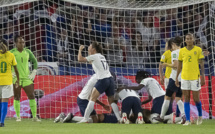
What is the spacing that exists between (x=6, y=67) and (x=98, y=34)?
19.4 feet

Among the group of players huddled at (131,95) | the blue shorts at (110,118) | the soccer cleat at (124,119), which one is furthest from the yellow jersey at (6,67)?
the blue shorts at (110,118)

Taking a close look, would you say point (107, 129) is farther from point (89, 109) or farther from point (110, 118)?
point (110, 118)

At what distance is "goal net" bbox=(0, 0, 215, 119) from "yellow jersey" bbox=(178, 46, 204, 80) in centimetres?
359

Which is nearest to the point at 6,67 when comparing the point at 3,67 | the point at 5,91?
the point at 3,67

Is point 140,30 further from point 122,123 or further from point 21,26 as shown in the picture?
point 122,123

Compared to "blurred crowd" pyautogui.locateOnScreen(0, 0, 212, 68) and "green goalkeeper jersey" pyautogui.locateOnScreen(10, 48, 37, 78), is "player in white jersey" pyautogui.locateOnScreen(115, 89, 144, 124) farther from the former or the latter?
"blurred crowd" pyautogui.locateOnScreen(0, 0, 212, 68)

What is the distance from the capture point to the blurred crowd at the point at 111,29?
14.3m

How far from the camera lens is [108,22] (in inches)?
576

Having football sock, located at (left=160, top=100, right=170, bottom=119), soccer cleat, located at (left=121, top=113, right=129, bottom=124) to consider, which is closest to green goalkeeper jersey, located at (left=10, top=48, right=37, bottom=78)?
soccer cleat, located at (left=121, top=113, right=129, bottom=124)

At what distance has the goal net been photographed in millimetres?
13141

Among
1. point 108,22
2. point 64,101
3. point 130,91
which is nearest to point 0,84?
point 130,91

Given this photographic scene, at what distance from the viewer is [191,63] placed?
9516mm

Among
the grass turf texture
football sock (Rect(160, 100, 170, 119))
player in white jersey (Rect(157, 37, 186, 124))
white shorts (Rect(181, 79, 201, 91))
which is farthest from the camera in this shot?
football sock (Rect(160, 100, 170, 119))

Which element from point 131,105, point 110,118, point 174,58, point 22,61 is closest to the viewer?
point 174,58
